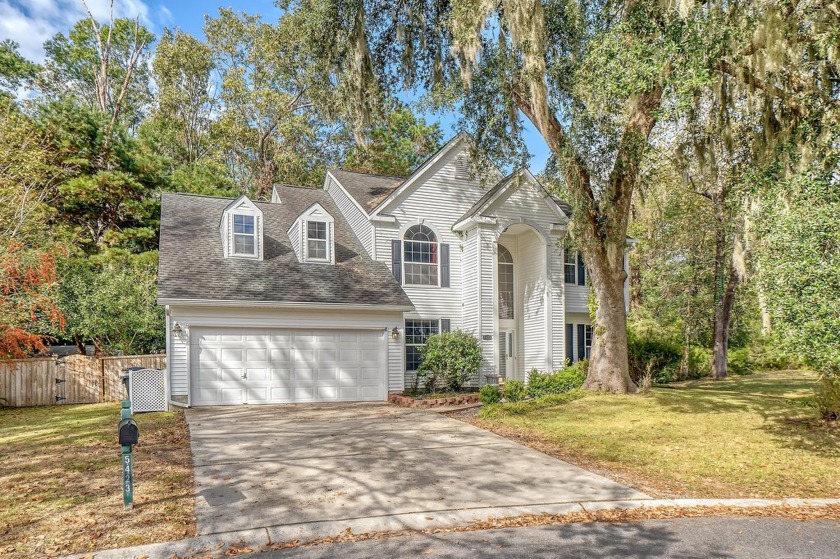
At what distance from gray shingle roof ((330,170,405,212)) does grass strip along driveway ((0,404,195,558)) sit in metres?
10.1

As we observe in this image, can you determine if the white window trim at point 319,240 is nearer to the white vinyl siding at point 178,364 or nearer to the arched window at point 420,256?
the arched window at point 420,256

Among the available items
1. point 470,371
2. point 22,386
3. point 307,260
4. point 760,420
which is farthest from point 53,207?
point 760,420

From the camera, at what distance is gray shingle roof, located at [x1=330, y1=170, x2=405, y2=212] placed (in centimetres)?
1888

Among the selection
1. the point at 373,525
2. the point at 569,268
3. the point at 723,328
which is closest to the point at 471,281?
the point at 569,268

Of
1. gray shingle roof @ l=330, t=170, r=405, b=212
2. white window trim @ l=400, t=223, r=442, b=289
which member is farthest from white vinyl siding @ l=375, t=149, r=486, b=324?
gray shingle roof @ l=330, t=170, r=405, b=212

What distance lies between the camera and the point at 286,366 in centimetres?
1516

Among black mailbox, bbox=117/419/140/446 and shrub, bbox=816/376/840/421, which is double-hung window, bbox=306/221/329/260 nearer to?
black mailbox, bbox=117/419/140/446

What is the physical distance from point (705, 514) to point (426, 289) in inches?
490

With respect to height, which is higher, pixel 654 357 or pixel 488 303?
pixel 488 303

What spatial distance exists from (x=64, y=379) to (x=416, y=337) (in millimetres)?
10403

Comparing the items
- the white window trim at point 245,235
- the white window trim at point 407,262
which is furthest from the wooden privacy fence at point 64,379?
the white window trim at point 407,262

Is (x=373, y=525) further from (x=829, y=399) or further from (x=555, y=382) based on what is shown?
(x=555, y=382)

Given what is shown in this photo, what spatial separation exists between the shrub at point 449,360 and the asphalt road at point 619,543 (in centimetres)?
1062

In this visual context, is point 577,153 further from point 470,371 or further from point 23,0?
point 23,0
